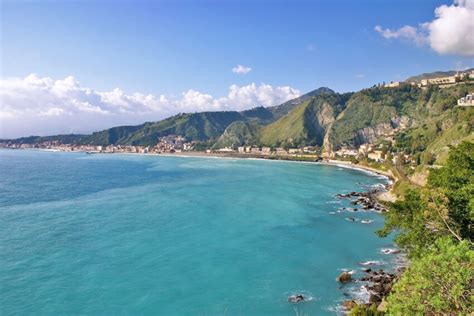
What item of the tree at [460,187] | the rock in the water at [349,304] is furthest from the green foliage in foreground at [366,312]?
the tree at [460,187]

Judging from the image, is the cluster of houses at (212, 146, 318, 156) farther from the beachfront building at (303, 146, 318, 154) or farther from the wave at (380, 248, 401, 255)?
the wave at (380, 248, 401, 255)

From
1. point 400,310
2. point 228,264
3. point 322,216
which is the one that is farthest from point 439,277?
point 322,216

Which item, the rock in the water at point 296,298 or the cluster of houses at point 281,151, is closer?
the rock in the water at point 296,298

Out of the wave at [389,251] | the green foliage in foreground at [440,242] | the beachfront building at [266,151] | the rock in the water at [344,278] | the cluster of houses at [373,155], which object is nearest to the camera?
the green foliage in foreground at [440,242]

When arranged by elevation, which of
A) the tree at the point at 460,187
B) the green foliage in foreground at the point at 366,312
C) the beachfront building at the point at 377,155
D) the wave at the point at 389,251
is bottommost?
the wave at the point at 389,251

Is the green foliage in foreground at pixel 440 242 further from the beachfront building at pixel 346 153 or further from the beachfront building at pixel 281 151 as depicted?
the beachfront building at pixel 281 151

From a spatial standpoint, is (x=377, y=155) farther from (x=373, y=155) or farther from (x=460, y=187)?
(x=460, y=187)

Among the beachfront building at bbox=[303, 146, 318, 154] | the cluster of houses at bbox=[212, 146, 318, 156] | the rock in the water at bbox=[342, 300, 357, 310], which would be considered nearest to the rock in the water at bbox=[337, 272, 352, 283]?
the rock in the water at bbox=[342, 300, 357, 310]
